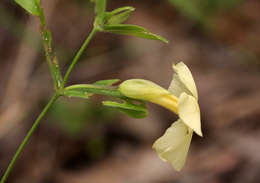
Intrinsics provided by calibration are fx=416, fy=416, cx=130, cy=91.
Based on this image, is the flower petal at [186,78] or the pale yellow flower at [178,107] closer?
the pale yellow flower at [178,107]

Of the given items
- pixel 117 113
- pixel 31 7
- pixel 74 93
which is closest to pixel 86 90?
pixel 74 93

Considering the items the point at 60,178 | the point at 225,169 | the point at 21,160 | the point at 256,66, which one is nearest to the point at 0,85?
the point at 21,160

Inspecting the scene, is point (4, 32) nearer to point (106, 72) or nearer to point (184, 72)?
point (106, 72)

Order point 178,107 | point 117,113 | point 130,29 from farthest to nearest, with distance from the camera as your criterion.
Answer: point 117,113 < point 130,29 < point 178,107

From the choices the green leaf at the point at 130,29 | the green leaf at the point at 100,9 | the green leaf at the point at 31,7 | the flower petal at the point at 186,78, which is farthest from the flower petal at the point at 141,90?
the green leaf at the point at 31,7

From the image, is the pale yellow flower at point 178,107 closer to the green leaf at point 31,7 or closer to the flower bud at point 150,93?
the flower bud at point 150,93

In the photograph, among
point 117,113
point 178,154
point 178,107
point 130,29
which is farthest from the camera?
point 117,113

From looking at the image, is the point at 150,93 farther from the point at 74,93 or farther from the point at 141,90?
the point at 74,93

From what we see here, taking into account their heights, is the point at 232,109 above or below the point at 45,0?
below
